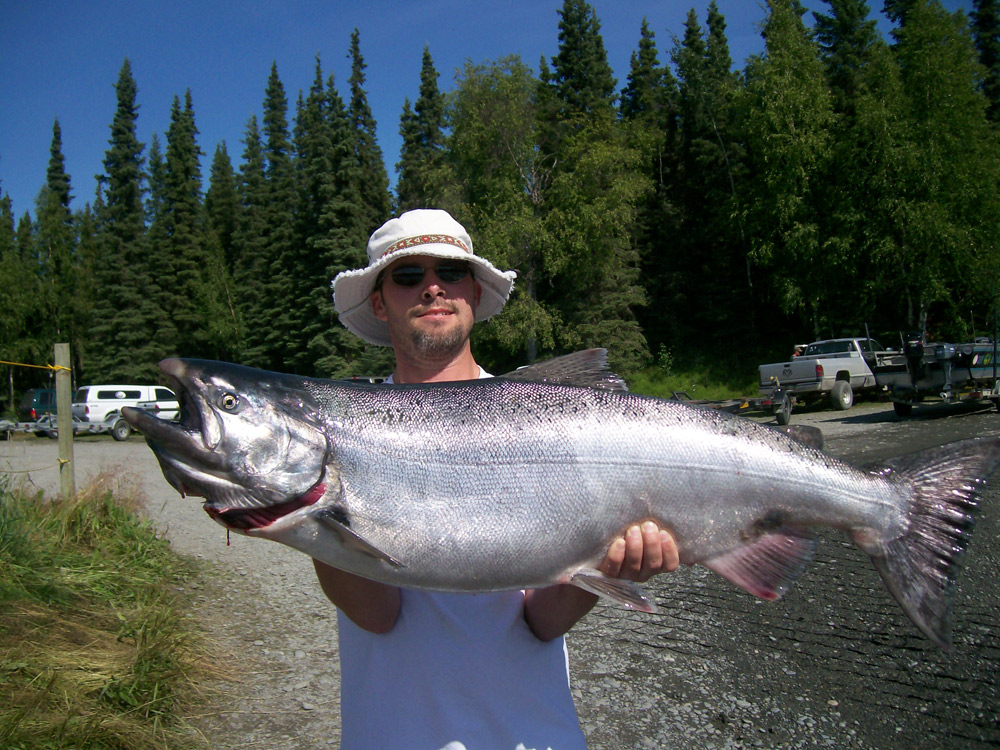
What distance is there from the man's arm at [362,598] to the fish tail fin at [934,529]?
1550 millimetres

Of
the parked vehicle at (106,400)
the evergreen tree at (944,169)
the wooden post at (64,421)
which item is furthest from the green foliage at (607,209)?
the wooden post at (64,421)

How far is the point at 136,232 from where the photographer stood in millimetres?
51656

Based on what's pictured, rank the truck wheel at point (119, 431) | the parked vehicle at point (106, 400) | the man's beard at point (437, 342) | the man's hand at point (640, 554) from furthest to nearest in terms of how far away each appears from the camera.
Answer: the parked vehicle at point (106, 400) < the truck wheel at point (119, 431) < the man's beard at point (437, 342) < the man's hand at point (640, 554)

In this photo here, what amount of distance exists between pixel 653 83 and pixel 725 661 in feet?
177

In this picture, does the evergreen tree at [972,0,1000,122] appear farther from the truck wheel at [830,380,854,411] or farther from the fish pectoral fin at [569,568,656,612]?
the fish pectoral fin at [569,568,656,612]

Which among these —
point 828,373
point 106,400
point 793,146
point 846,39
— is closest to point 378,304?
point 828,373

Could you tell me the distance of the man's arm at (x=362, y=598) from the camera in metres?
1.97

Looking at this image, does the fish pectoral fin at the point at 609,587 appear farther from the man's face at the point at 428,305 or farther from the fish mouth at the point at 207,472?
the man's face at the point at 428,305

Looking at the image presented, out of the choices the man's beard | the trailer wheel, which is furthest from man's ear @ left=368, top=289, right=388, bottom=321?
the trailer wheel

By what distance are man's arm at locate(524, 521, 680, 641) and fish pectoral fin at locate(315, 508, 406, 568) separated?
48cm

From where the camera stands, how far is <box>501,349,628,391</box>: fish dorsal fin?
2258 millimetres

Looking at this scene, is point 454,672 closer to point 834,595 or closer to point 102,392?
point 834,595

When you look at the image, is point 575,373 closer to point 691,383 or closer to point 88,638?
point 88,638

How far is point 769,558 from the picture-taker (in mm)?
2182
